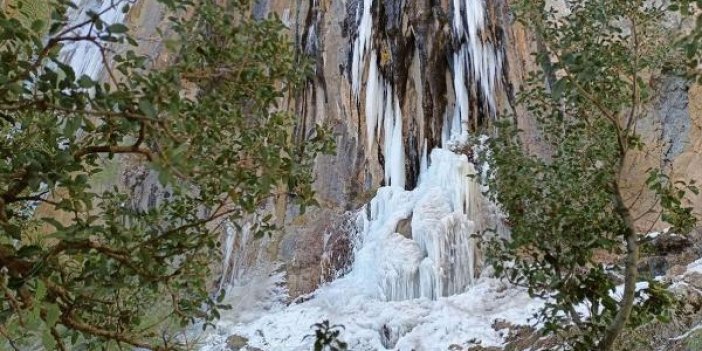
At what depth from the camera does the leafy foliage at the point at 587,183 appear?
2820 mm

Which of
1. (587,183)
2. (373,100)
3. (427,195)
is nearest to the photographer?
(587,183)

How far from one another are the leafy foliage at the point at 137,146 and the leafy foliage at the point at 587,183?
1.09 metres

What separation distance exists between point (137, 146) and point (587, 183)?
7.08 ft

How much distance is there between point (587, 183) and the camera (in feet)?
11.2

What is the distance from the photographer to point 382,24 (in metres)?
13.8

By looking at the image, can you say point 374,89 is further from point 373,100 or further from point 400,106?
point 400,106

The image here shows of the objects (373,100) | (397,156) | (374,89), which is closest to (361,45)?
(374,89)

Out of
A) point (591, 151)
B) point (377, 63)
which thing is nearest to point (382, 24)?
point (377, 63)

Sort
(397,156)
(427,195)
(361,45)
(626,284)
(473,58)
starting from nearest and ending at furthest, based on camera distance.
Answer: (626,284) < (427,195) < (473,58) < (397,156) < (361,45)

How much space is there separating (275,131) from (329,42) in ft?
42.2

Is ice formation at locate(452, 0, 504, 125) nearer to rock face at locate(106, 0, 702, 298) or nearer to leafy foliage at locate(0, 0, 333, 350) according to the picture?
rock face at locate(106, 0, 702, 298)

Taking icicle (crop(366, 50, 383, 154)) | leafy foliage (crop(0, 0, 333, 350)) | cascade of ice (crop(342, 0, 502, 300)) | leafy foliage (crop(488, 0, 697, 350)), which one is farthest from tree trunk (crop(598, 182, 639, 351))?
icicle (crop(366, 50, 383, 154))

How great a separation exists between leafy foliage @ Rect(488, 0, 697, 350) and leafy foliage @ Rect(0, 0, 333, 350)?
1.09m

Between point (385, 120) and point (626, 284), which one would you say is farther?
point (385, 120)
